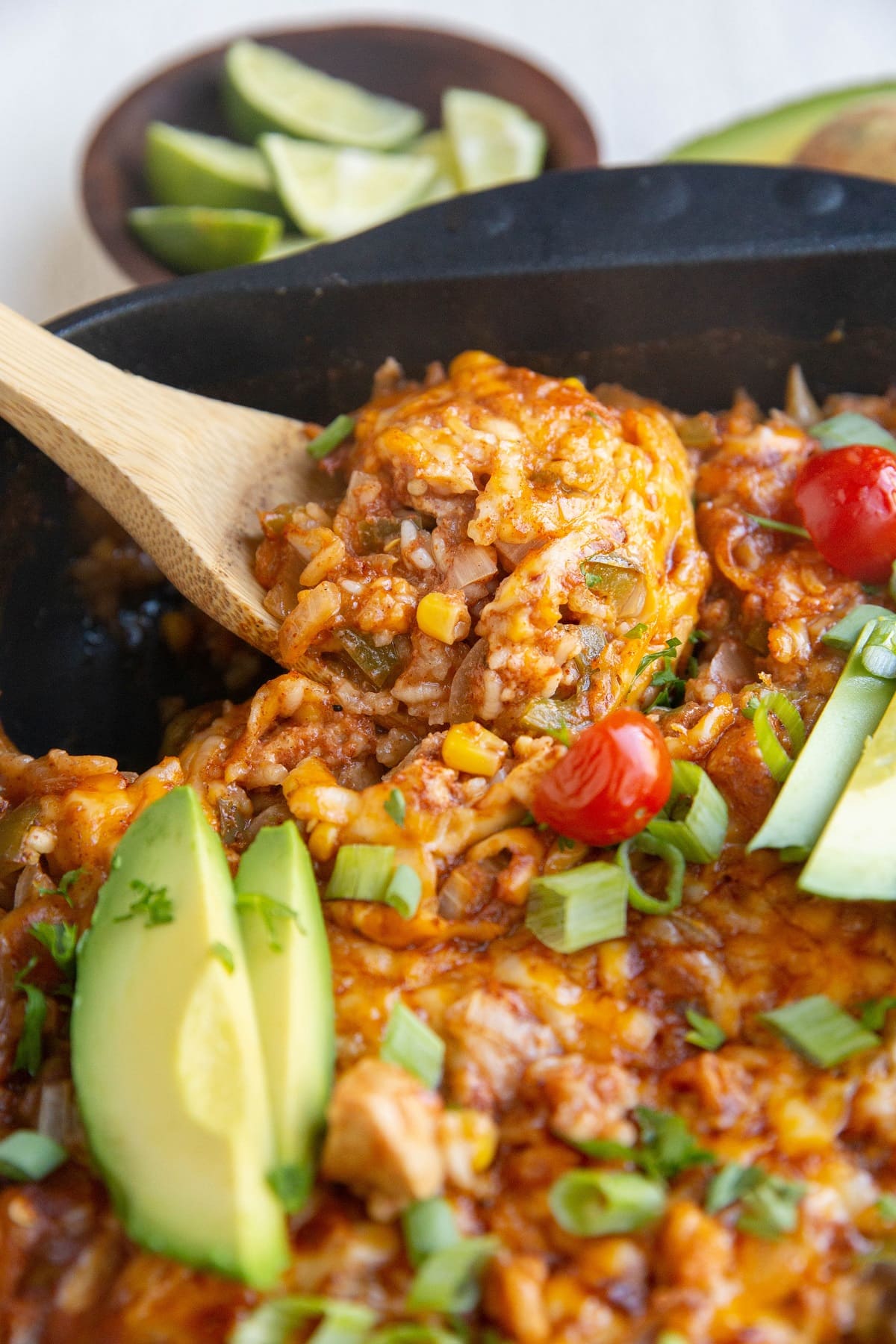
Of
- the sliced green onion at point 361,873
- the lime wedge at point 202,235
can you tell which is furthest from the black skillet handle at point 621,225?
the sliced green onion at point 361,873

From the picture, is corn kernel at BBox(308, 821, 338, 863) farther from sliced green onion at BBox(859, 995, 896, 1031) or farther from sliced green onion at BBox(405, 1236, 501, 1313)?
sliced green onion at BBox(859, 995, 896, 1031)

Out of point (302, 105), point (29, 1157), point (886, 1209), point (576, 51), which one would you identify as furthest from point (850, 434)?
point (576, 51)

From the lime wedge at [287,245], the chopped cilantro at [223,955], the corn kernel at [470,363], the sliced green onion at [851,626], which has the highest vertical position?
the lime wedge at [287,245]

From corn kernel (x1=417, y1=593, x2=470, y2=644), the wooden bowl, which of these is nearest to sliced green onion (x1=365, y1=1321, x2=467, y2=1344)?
corn kernel (x1=417, y1=593, x2=470, y2=644)

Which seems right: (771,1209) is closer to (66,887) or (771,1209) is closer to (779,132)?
(66,887)

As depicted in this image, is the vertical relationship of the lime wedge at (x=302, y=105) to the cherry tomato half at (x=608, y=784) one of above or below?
above

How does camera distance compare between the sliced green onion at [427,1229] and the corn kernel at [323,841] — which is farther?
the corn kernel at [323,841]

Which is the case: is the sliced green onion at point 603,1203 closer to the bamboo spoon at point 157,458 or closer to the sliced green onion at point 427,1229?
the sliced green onion at point 427,1229
